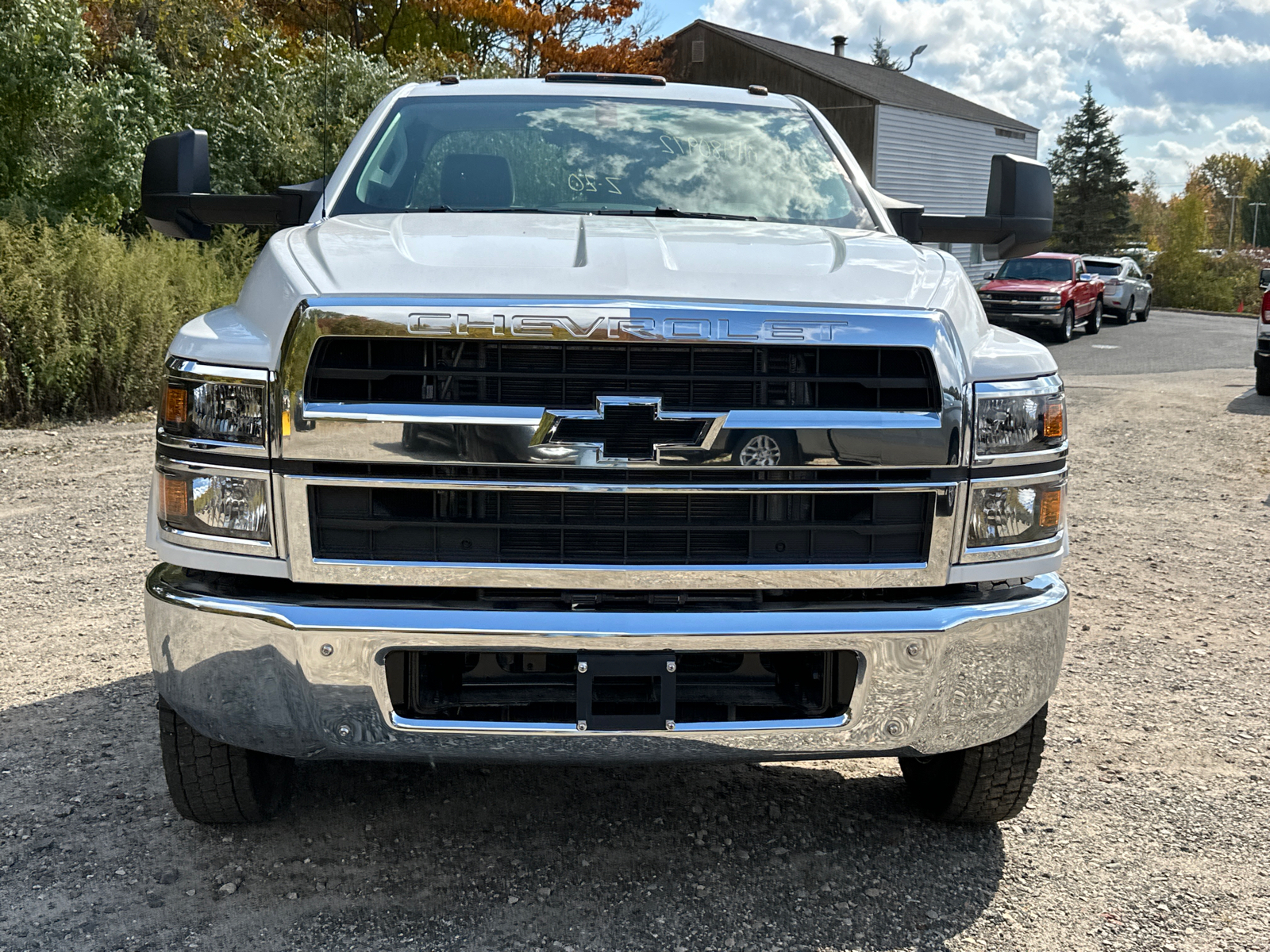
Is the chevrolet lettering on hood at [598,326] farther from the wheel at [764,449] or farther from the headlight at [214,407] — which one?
the headlight at [214,407]

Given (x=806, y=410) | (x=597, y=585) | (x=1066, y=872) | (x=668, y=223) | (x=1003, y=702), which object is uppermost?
(x=668, y=223)

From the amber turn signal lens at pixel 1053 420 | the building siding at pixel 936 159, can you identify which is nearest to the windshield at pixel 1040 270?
the building siding at pixel 936 159

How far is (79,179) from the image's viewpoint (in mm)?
13594

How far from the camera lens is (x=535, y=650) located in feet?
8.26

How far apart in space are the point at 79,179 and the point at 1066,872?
13.5 meters

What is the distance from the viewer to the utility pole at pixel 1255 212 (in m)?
104

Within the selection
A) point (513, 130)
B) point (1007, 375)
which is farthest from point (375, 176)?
point (1007, 375)

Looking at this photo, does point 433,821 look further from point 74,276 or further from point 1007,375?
point 74,276

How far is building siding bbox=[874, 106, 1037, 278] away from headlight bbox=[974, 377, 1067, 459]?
98.4ft

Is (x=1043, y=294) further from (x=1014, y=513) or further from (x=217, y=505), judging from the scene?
(x=217, y=505)

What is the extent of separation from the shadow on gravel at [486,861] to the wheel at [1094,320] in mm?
22974

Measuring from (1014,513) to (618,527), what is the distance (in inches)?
35.1

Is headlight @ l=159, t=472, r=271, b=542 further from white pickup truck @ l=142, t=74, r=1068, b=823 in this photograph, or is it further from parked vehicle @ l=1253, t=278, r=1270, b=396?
parked vehicle @ l=1253, t=278, r=1270, b=396

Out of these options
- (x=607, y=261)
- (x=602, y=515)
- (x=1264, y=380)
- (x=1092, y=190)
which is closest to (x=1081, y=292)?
(x=1264, y=380)
